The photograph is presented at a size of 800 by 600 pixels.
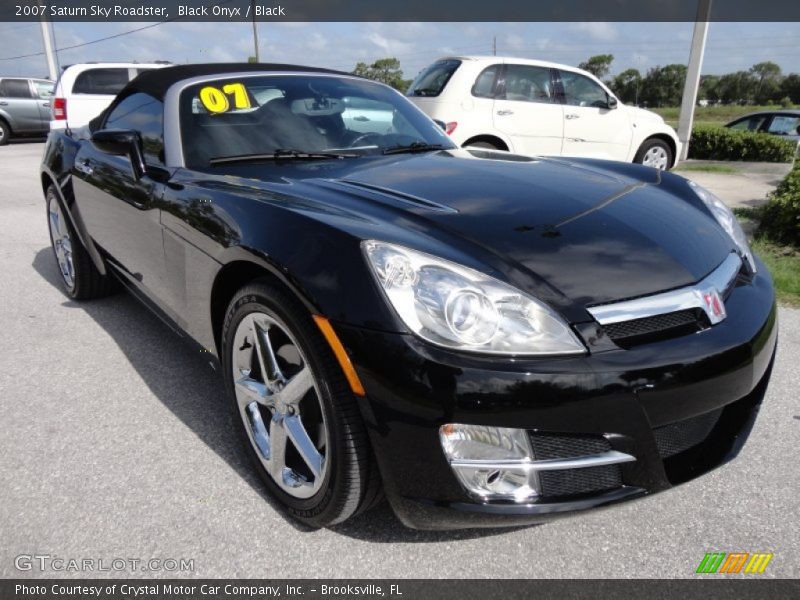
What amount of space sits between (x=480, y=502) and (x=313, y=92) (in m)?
2.15

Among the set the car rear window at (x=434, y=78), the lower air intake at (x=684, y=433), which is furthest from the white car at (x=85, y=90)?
the lower air intake at (x=684, y=433)

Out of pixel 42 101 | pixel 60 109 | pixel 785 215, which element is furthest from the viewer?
pixel 42 101

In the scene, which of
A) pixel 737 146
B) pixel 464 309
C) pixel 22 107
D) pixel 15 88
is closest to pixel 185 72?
pixel 464 309

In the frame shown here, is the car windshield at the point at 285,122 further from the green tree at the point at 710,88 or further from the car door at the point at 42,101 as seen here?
the green tree at the point at 710,88

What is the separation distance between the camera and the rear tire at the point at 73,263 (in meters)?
3.81

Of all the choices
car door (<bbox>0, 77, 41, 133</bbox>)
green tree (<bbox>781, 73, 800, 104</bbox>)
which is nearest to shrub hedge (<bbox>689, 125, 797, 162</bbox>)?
car door (<bbox>0, 77, 41, 133</bbox>)

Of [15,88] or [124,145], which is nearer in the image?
[124,145]

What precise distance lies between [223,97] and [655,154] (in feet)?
25.9

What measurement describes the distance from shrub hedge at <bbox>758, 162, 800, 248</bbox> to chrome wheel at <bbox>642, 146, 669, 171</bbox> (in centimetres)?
370

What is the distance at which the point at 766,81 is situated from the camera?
65.0m

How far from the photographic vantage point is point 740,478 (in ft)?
7.10

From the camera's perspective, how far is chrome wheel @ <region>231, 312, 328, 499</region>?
6.05 ft

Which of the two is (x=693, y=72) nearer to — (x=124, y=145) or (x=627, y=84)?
(x=124, y=145)

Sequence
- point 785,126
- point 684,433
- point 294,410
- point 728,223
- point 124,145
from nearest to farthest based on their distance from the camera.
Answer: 1. point 684,433
2. point 294,410
3. point 728,223
4. point 124,145
5. point 785,126
